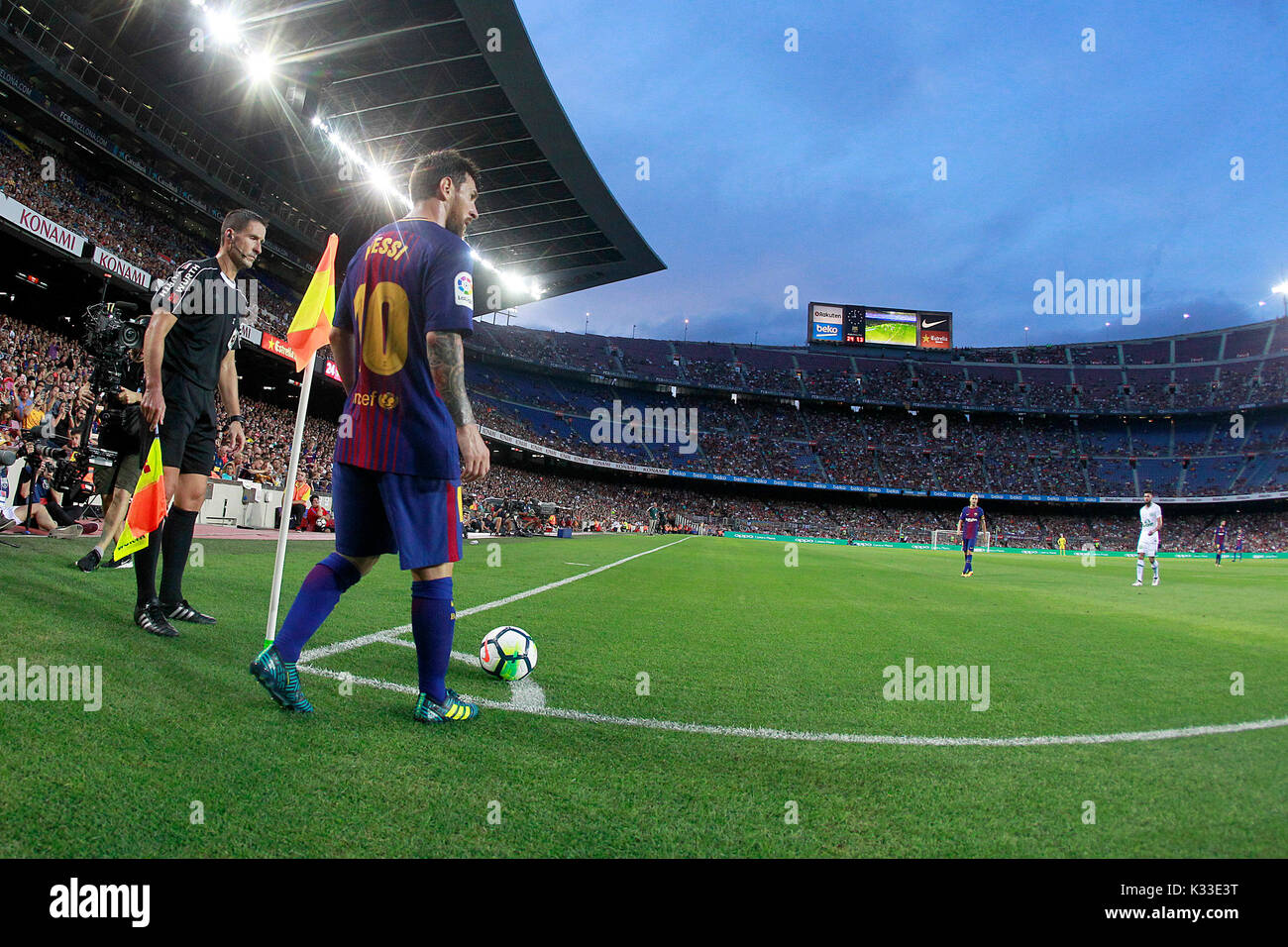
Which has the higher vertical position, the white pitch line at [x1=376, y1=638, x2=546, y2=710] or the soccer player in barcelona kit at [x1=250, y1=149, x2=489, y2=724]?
the soccer player in barcelona kit at [x1=250, y1=149, x2=489, y2=724]

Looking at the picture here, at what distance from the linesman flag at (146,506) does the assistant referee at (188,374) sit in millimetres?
53

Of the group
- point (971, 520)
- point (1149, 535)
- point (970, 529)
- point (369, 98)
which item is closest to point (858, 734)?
point (1149, 535)

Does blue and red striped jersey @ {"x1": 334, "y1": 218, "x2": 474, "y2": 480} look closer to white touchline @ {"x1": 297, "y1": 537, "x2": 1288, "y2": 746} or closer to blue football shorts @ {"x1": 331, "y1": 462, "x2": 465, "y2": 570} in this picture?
blue football shorts @ {"x1": 331, "y1": 462, "x2": 465, "y2": 570}

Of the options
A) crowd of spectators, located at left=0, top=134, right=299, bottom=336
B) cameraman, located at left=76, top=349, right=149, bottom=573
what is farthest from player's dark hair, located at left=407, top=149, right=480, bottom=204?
crowd of spectators, located at left=0, top=134, right=299, bottom=336

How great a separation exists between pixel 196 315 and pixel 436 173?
7.43ft

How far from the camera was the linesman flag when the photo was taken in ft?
12.8

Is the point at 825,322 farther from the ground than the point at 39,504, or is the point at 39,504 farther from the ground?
the point at 825,322

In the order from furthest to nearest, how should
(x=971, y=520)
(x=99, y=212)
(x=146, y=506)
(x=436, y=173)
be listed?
(x=99, y=212) → (x=971, y=520) → (x=146, y=506) → (x=436, y=173)

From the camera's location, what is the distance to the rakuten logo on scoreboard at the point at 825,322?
198 ft

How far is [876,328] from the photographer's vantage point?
6034 centimetres

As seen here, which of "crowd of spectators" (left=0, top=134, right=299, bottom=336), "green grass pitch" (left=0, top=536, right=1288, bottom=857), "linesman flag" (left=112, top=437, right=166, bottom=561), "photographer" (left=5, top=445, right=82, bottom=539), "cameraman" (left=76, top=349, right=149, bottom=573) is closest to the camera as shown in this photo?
"green grass pitch" (left=0, top=536, right=1288, bottom=857)

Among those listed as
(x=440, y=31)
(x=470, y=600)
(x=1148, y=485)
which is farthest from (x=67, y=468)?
(x=1148, y=485)

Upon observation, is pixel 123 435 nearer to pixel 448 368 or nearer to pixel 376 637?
pixel 376 637

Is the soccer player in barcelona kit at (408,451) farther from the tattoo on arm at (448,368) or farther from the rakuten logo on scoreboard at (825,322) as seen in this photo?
the rakuten logo on scoreboard at (825,322)
